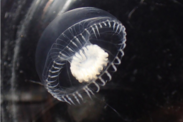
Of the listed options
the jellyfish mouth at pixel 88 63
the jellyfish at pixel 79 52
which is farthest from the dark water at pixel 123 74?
the jellyfish mouth at pixel 88 63

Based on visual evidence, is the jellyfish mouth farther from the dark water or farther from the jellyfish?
the dark water

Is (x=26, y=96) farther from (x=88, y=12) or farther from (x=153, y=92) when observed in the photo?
(x=153, y=92)

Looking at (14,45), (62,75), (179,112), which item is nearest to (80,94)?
(62,75)

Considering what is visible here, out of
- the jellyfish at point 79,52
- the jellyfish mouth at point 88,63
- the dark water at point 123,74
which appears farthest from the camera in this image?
the dark water at point 123,74

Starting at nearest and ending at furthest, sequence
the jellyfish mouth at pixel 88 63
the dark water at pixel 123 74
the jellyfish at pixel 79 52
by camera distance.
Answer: the jellyfish at pixel 79 52, the jellyfish mouth at pixel 88 63, the dark water at pixel 123 74

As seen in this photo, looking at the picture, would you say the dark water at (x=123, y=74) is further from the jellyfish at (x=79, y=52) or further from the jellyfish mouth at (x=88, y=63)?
the jellyfish mouth at (x=88, y=63)

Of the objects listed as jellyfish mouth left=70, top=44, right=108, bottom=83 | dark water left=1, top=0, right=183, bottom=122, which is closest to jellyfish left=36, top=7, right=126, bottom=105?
jellyfish mouth left=70, top=44, right=108, bottom=83

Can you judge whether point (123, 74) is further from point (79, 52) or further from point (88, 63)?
point (79, 52)
